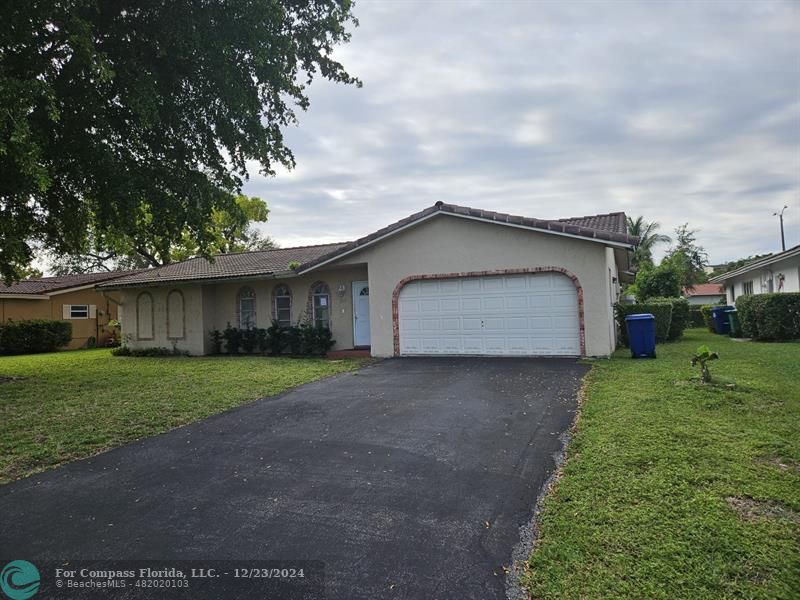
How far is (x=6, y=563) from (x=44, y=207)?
11.3 metres

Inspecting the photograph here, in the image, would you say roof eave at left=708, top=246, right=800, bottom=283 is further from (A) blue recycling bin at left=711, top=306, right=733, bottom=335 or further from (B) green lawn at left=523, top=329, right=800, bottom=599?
(B) green lawn at left=523, top=329, right=800, bottom=599

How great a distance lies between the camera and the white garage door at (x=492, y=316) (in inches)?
462

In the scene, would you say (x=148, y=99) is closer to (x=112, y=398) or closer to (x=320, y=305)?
(x=112, y=398)

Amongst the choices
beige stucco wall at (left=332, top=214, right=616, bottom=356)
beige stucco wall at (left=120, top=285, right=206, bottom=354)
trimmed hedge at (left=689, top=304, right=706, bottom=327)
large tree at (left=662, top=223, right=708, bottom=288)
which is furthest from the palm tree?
beige stucco wall at (left=120, top=285, right=206, bottom=354)

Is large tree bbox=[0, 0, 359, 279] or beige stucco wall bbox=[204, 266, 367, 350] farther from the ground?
large tree bbox=[0, 0, 359, 279]

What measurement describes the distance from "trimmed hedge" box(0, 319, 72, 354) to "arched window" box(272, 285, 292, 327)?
12.9m

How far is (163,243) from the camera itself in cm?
1202

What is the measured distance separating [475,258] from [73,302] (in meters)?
22.6

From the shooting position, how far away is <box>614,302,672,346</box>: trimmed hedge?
47.4ft

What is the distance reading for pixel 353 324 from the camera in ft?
50.1

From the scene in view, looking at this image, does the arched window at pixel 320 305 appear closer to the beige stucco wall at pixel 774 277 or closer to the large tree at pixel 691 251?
the beige stucco wall at pixel 774 277

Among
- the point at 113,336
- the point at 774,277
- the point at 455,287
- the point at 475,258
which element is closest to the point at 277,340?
the point at 455,287

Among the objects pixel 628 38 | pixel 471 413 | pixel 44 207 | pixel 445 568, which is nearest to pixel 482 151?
pixel 628 38

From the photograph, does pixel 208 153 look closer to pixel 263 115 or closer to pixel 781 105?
pixel 263 115
